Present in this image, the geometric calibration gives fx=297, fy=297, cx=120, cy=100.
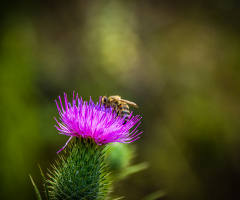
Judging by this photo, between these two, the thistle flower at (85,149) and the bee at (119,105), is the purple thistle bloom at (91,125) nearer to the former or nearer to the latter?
the thistle flower at (85,149)

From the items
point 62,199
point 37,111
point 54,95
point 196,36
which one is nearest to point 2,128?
point 37,111

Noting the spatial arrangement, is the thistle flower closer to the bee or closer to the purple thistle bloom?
the purple thistle bloom

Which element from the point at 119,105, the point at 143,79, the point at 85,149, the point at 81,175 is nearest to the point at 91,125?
the point at 85,149

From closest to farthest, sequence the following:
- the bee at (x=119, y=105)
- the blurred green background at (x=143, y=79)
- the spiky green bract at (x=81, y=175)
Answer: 1. the spiky green bract at (x=81, y=175)
2. the bee at (x=119, y=105)
3. the blurred green background at (x=143, y=79)

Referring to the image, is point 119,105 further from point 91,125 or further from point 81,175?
point 81,175

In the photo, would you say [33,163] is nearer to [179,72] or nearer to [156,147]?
[156,147]

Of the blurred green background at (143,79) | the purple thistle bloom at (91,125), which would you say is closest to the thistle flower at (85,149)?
the purple thistle bloom at (91,125)

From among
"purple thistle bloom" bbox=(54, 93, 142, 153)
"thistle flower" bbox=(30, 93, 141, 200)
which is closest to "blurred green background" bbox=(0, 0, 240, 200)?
"thistle flower" bbox=(30, 93, 141, 200)
